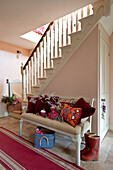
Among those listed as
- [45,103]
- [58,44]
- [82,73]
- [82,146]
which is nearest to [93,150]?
[82,146]

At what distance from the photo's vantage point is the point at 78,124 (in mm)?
1844

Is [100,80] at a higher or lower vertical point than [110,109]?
higher

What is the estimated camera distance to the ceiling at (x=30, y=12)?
215 cm

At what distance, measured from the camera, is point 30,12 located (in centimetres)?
247

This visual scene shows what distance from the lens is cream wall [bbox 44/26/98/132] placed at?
2.18 meters

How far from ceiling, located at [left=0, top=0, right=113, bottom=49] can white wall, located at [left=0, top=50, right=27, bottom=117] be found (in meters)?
1.15

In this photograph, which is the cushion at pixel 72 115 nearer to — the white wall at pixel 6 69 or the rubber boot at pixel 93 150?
the rubber boot at pixel 93 150

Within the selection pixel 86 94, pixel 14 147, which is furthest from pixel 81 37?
pixel 14 147

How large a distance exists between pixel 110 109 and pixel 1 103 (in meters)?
3.68

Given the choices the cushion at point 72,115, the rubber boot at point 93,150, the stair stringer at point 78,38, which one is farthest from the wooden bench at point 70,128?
the stair stringer at point 78,38

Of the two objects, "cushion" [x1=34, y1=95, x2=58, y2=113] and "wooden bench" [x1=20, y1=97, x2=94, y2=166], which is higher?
"cushion" [x1=34, y1=95, x2=58, y2=113]

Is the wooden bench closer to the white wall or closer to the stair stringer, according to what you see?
→ the stair stringer

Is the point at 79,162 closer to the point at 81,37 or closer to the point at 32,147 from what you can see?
the point at 32,147

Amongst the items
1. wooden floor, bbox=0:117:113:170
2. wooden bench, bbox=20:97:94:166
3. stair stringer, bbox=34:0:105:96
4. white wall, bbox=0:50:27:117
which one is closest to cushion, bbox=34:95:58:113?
wooden bench, bbox=20:97:94:166
